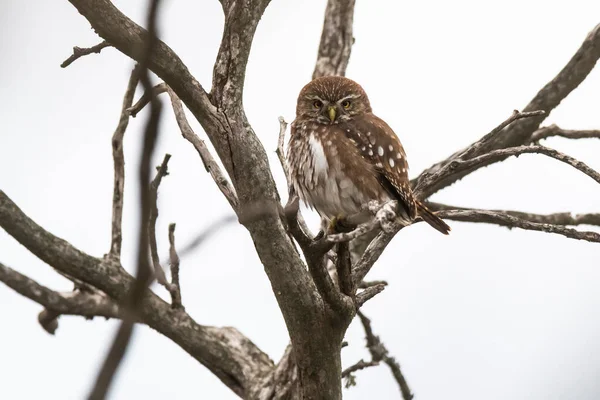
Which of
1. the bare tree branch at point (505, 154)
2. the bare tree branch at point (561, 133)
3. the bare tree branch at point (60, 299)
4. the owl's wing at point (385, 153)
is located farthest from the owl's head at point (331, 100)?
the bare tree branch at point (60, 299)

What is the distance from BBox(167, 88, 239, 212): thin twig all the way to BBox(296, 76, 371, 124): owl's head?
2.74 feet

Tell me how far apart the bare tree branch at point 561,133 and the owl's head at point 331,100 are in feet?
3.66

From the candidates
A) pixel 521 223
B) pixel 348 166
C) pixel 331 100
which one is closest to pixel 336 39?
pixel 331 100

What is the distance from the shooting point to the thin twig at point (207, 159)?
298 centimetres

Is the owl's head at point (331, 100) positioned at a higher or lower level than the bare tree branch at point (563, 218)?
lower

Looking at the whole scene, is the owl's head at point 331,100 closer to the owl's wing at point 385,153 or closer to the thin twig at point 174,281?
→ the owl's wing at point 385,153

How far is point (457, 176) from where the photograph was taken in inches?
184

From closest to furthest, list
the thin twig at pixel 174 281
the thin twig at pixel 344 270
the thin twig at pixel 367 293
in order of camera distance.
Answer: the thin twig at pixel 344 270
the thin twig at pixel 367 293
the thin twig at pixel 174 281

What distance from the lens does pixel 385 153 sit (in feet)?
12.1

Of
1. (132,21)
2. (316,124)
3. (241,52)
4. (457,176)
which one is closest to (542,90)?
(457,176)

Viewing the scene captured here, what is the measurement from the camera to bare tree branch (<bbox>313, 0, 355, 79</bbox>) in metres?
5.15

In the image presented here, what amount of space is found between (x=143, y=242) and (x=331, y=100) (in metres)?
3.35

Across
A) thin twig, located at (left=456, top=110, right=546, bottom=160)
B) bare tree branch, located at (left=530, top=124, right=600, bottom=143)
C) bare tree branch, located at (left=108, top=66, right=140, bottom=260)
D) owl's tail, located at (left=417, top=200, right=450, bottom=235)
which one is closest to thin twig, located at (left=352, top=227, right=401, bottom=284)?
owl's tail, located at (left=417, top=200, right=450, bottom=235)

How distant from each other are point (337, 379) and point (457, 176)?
2.02m
